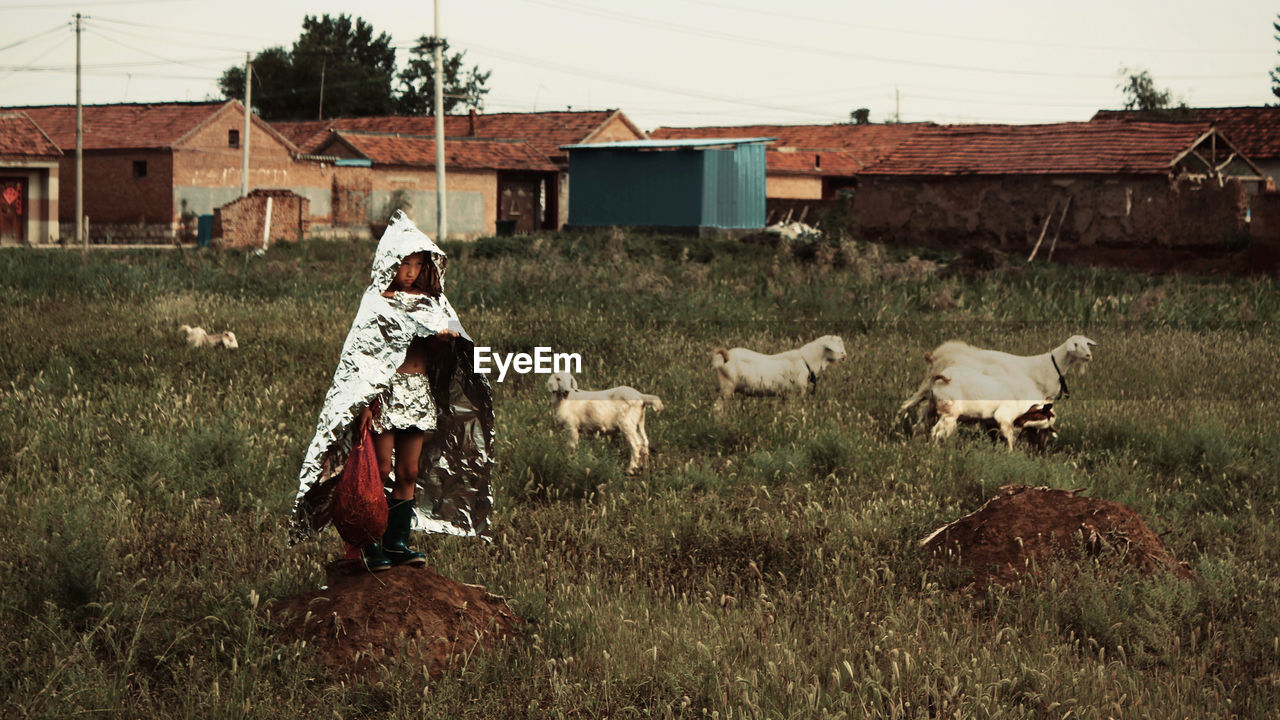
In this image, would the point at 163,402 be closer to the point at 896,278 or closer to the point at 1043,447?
the point at 1043,447

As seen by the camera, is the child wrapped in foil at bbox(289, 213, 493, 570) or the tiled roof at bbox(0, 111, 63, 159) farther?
the tiled roof at bbox(0, 111, 63, 159)

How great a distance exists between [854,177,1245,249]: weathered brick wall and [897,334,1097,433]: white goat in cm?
2035

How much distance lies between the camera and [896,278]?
20.1 meters

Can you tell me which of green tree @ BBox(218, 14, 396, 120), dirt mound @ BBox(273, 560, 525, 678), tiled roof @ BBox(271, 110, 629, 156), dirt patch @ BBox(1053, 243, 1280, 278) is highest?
green tree @ BBox(218, 14, 396, 120)

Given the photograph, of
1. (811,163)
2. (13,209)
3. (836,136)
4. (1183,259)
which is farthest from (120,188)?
(1183,259)

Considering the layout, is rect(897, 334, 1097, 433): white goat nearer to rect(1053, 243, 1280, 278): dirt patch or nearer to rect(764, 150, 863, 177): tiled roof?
rect(1053, 243, 1280, 278): dirt patch

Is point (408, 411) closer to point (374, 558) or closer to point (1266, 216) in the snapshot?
point (374, 558)

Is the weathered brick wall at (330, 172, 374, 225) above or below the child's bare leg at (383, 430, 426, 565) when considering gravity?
above

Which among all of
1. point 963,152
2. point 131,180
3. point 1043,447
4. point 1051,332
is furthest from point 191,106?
point 1043,447

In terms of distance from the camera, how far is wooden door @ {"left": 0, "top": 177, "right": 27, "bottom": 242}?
127 ft

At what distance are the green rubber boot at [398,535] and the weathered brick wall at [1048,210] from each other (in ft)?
88.2

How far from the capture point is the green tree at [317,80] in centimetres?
7250

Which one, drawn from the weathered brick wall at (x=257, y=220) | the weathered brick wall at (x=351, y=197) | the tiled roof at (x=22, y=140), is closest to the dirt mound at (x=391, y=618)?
the weathered brick wall at (x=257, y=220)

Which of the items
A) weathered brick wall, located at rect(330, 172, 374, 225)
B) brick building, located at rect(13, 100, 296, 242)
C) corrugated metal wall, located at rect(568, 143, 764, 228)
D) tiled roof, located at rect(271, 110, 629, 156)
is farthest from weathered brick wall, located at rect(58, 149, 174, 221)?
corrugated metal wall, located at rect(568, 143, 764, 228)
